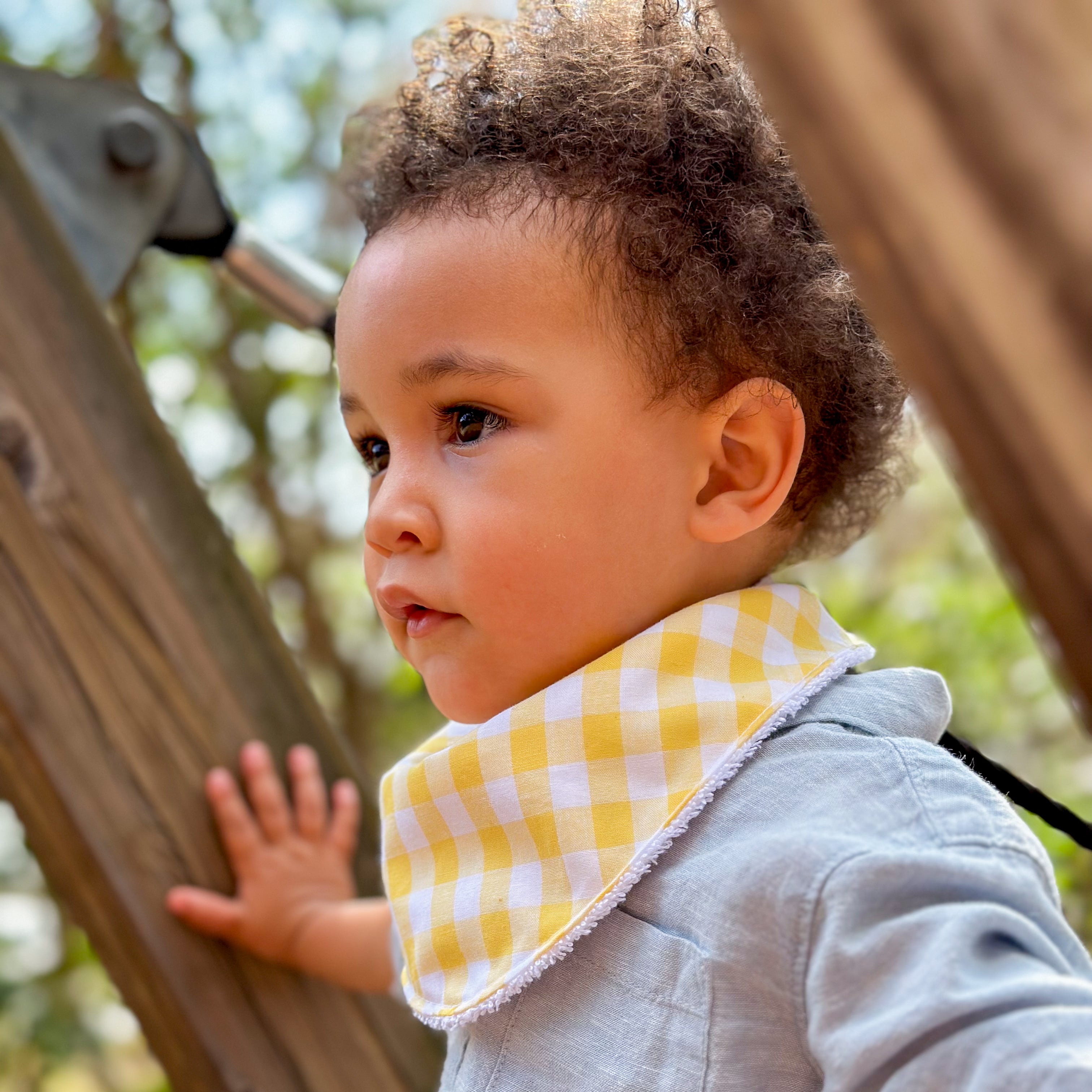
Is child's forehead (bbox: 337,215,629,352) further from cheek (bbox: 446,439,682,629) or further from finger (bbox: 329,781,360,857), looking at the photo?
finger (bbox: 329,781,360,857)

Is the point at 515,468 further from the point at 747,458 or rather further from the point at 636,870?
the point at 636,870

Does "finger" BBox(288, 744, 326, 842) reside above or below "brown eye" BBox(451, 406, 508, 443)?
below

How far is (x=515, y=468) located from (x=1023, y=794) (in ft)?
1.52

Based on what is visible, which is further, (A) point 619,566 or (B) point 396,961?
(B) point 396,961

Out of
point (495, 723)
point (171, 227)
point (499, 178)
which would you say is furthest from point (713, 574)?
point (171, 227)

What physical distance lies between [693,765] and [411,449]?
12.5 inches

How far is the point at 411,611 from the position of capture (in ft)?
3.09

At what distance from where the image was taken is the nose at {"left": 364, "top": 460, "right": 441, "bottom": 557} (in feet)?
2.93

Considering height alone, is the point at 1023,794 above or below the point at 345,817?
below

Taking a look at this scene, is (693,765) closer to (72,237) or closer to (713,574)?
(713,574)

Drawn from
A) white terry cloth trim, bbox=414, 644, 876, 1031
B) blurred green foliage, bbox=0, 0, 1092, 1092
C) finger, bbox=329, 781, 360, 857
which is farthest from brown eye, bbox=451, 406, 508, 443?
blurred green foliage, bbox=0, 0, 1092, 1092

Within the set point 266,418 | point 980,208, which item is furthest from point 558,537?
point 266,418

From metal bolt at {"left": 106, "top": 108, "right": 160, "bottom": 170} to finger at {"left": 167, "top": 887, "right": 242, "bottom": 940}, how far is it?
0.81 m

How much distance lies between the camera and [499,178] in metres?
0.94
